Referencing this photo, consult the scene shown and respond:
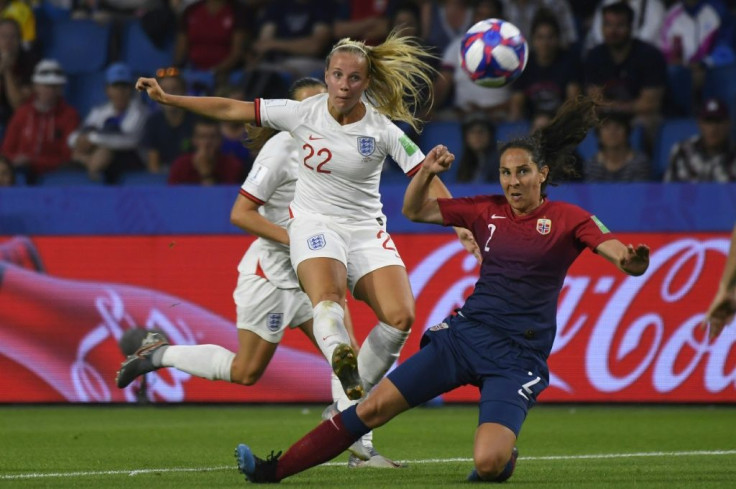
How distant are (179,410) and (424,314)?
7.03 feet

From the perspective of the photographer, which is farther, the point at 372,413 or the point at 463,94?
the point at 463,94

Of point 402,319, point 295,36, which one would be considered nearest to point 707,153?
point 295,36

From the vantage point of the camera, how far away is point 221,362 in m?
8.02

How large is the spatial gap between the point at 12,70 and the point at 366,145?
8329 mm

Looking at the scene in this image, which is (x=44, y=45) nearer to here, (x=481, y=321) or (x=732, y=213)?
(x=732, y=213)

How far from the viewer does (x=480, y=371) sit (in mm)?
6180

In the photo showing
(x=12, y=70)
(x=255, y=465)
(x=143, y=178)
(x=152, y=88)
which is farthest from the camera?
(x=12, y=70)

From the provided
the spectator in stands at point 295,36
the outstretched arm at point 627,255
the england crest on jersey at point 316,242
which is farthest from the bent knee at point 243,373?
the spectator in stands at point 295,36

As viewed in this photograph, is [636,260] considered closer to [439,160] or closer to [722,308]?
[722,308]

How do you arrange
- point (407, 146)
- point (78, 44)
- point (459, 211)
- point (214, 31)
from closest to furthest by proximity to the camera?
point (459, 211) < point (407, 146) < point (214, 31) < point (78, 44)

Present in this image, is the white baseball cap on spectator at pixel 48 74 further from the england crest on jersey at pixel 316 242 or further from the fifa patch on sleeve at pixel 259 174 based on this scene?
the england crest on jersey at pixel 316 242

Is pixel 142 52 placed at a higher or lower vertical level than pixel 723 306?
lower

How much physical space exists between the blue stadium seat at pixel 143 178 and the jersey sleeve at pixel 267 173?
202 inches

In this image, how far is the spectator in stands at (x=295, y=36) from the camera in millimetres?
14086
